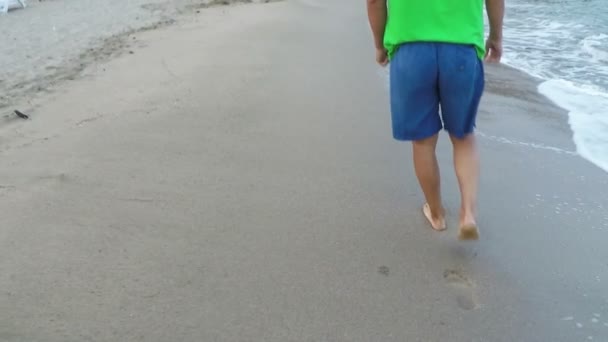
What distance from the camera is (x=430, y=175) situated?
279 centimetres

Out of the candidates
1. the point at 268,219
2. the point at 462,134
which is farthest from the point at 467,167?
the point at 268,219

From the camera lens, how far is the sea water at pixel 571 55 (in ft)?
15.0

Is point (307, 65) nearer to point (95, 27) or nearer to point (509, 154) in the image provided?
point (509, 154)

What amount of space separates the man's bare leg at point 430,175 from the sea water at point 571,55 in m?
1.55

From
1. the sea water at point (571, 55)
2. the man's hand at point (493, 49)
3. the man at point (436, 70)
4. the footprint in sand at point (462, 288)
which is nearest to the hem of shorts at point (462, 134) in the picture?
the man at point (436, 70)

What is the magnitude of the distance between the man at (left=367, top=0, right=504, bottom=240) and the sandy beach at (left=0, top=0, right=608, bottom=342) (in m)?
0.33

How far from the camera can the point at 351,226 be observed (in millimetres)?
2885

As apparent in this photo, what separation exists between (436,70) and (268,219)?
1041 mm

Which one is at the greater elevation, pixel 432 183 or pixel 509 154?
pixel 432 183

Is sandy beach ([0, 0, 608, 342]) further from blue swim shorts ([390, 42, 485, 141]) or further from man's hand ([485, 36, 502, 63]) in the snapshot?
man's hand ([485, 36, 502, 63])

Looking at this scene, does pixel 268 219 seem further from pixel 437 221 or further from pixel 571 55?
pixel 571 55

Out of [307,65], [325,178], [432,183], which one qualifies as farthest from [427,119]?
[307,65]

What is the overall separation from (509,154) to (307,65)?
229 cm

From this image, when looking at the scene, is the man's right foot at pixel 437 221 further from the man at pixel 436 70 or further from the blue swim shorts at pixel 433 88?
the blue swim shorts at pixel 433 88
